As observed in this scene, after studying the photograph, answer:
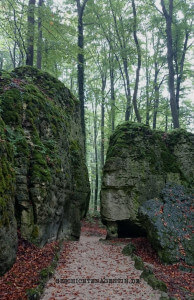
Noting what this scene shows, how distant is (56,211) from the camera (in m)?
9.19

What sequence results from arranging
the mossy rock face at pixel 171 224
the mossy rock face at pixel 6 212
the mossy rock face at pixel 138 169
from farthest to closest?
1. the mossy rock face at pixel 138 169
2. the mossy rock face at pixel 171 224
3. the mossy rock face at pixel 6 212

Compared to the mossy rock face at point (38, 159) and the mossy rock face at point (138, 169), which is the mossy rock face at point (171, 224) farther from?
the mossy rock face at point (38, 159)

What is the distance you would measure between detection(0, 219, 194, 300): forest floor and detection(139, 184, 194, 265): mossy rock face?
0.49m

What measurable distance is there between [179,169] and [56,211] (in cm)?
694

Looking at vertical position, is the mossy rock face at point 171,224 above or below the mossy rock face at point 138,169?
below

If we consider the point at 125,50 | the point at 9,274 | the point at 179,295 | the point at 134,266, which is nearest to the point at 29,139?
the point at 9,274

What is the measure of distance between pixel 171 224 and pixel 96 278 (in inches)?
153

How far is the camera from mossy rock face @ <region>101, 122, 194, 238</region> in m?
11.3

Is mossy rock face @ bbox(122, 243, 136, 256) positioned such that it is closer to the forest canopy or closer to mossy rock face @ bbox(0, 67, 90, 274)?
mossy rock face @ bbox(0, 67, 90, 274)

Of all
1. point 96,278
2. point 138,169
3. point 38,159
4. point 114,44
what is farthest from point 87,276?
point 114,44

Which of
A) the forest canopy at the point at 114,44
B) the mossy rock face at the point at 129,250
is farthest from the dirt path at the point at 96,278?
the forest canopy at the point at 114,44

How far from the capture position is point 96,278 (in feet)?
21.0

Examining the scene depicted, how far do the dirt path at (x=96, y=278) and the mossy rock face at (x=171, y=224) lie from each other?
1.38 metres

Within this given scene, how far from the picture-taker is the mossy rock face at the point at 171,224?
7.79 m
